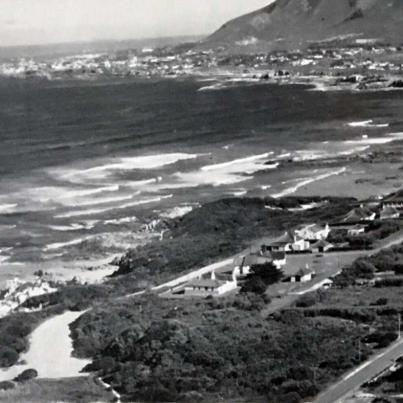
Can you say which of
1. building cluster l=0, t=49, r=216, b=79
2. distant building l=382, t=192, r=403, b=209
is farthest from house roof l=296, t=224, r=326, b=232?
building cluster l=0, t=49, r=216, b=79

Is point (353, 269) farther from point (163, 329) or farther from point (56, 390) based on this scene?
point (56, 390)

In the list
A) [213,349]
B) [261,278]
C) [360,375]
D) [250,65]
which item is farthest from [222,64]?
[360,375]

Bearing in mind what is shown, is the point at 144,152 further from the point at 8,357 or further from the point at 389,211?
the point at 8,357

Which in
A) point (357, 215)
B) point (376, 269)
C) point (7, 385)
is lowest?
point (7, 385)

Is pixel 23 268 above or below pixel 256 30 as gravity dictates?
below

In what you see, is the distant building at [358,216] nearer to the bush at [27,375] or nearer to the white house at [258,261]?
the white house at [258,261]

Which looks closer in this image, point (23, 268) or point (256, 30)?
point (23, 268)

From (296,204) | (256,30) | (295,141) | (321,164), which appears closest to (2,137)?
(295,141)
